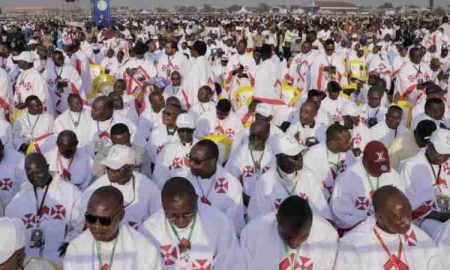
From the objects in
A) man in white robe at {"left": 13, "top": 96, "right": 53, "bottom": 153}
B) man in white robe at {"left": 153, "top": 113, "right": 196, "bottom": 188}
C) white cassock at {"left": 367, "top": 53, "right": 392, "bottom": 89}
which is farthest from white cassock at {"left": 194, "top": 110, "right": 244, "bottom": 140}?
white cassock at {"left": 367, "top": 53, "right": 392, "bottom": 89}

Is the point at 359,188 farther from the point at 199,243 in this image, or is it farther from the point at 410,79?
the point at 410,79

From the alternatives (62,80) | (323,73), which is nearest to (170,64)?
(62,80)

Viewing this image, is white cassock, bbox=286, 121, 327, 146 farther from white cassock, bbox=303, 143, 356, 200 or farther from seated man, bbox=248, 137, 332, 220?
seated man, bbox=248, 137, 332, 220

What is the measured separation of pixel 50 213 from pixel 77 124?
2859 mm

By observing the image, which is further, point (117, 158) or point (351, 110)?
point (351, 110)

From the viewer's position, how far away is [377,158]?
205 inches

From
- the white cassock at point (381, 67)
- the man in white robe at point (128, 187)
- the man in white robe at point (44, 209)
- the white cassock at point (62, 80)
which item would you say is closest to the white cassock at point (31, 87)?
the white cassock at point (62, 80)

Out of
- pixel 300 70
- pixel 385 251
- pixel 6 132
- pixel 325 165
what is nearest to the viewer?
pixel 385 251

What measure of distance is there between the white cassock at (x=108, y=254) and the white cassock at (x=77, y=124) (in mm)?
3910

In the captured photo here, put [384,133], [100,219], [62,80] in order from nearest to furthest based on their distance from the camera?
[100,219] < [384,133] < [62,80]

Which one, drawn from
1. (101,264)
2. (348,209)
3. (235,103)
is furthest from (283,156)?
(235,103)

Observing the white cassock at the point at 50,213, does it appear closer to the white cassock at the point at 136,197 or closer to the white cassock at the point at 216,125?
the white cassock at the point at 136,197

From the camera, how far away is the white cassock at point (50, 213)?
198 inches

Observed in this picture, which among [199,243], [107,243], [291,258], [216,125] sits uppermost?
[216,125]
